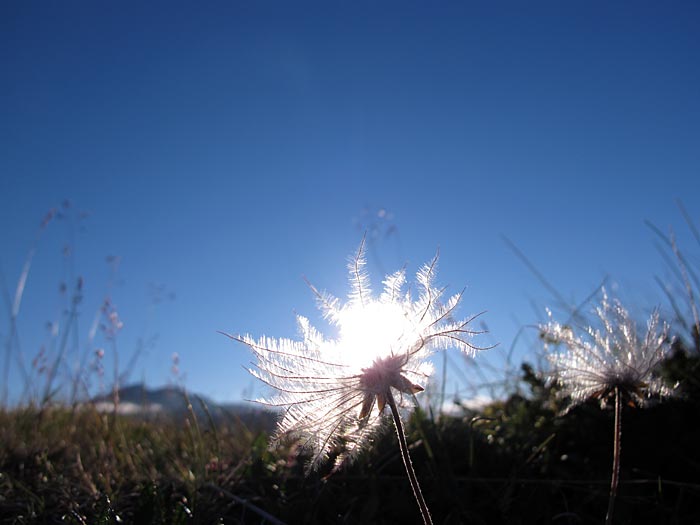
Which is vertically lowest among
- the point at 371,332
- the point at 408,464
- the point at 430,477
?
the point at 430,477

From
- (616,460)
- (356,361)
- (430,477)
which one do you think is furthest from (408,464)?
(430,477)

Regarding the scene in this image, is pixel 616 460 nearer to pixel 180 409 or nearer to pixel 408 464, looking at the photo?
pixel 408 464

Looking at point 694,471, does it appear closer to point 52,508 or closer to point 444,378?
point 444,378

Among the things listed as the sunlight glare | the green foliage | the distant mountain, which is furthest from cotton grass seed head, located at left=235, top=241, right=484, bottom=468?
the distant mountain

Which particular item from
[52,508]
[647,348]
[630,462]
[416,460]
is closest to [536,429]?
[630,462]

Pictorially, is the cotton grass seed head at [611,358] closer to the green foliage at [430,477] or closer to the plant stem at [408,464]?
the green foliage at [430,477]

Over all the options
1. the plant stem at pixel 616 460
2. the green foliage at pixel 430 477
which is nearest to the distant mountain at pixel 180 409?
the green foliage at pixel 430 477
